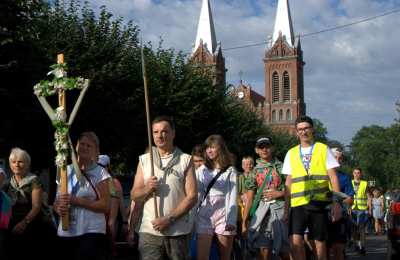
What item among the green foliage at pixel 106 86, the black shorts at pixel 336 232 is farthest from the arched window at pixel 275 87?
the black shorts at pixel 336 232

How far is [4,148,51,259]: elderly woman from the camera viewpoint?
7559 mm

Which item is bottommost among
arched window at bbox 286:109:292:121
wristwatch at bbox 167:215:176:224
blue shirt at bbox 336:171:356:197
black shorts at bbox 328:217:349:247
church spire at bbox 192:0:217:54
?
black shorts at bbox 328:217:349:247

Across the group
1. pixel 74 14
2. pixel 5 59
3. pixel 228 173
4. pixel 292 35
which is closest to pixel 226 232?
pixel 228 173

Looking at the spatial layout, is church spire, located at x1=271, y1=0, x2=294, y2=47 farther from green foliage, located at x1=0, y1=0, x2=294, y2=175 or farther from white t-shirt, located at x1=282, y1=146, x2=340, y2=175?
white t-shirt, located at x1=282, y1=146, x2=340, y2=175

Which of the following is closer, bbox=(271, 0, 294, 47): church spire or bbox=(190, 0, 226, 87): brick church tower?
bbox=(190, 0, 226, 87): brick church tower

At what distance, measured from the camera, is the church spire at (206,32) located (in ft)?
325

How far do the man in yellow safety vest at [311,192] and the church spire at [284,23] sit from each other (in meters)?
104

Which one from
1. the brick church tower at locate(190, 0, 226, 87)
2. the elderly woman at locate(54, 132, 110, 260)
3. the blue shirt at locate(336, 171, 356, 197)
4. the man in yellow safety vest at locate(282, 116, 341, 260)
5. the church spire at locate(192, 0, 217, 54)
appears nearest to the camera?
the elderly woman at locate(54, 132, 110, 260)

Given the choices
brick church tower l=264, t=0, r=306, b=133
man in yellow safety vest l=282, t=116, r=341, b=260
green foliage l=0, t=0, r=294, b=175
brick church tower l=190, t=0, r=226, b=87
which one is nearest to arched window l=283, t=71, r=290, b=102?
brick church tower l=264, t=0, r=306, b=133

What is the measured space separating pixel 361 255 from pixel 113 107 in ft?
39.8

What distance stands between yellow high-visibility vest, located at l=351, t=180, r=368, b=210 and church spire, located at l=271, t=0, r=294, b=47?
Result: 96404 millimetres

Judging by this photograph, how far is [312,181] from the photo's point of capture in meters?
7.83

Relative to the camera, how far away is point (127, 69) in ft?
83.5

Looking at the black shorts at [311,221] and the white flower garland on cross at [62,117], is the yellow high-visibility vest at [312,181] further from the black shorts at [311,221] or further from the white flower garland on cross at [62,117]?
the white flower garland on cross at [62,117]
